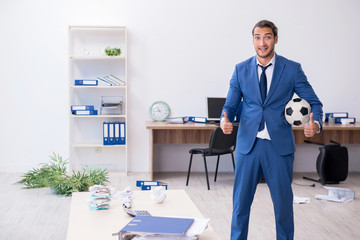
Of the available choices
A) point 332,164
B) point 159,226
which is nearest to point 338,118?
point 332,164

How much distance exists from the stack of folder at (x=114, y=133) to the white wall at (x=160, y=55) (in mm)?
308

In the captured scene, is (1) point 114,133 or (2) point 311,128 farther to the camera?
(1) point 114,133

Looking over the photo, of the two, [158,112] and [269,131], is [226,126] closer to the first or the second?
[269,131]

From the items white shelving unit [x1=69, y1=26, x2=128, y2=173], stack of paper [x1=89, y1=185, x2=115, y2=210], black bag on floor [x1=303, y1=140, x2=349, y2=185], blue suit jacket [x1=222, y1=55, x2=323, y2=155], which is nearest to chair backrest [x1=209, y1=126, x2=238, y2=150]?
black bag on floor [x1=303, y1=140, x2=349, y2=185]

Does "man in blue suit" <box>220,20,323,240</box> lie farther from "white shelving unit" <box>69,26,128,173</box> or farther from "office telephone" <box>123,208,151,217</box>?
"white shelving unit" <box>69,26,128,173</box>

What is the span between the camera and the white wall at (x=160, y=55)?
578 centimetres

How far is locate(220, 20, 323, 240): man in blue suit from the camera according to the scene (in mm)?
2574

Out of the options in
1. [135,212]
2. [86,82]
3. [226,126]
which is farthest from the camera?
[86,82]

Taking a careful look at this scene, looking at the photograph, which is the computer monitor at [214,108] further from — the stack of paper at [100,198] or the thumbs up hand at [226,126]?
the stack of paper at [100,198]

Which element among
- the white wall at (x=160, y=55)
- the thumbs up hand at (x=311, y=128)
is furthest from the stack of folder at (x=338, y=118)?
the thumbs up hand at (x=311, y=128)

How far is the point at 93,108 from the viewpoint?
5.62 m

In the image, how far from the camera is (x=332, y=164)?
518 centimetres

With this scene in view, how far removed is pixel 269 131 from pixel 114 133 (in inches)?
132

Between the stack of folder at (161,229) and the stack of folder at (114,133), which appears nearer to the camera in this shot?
the stack of folder at (161,229)
